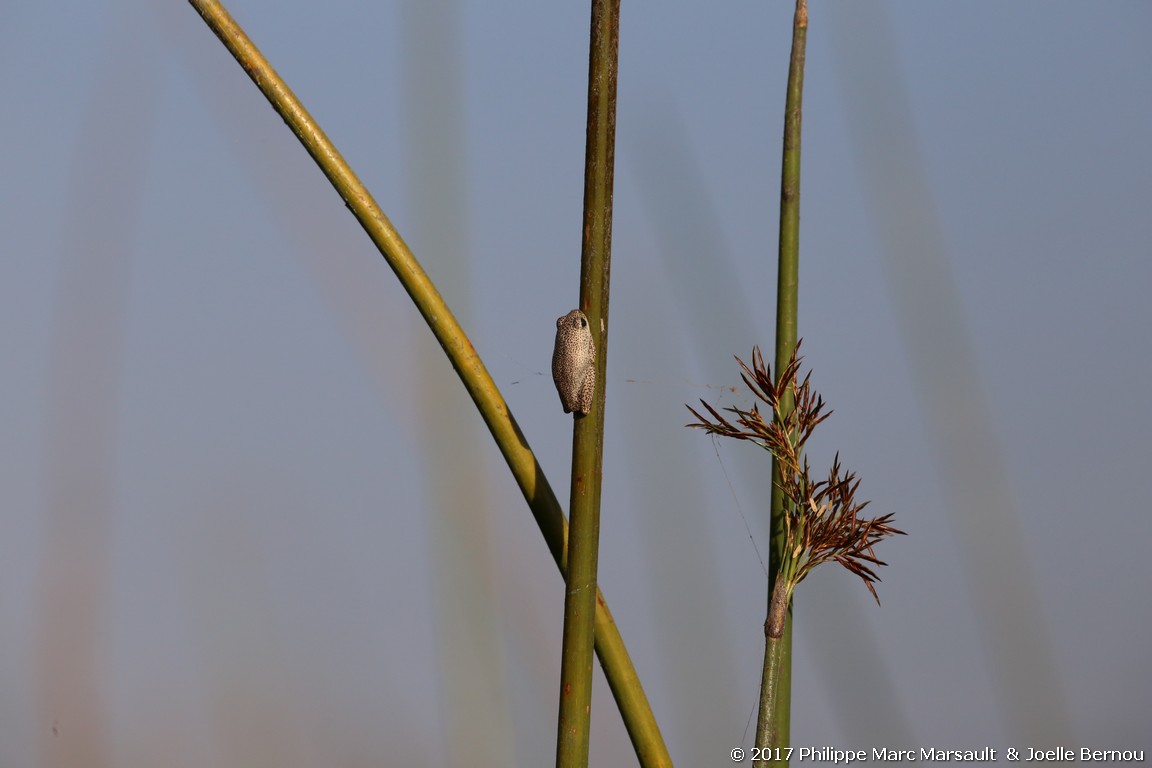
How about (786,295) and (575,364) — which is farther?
(786,295)

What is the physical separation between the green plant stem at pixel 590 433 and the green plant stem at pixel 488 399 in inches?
1.5

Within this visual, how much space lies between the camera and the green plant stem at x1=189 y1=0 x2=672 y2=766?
514 mm

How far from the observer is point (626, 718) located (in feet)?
1.71

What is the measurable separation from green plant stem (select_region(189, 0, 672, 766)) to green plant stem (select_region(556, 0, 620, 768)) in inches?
1.5

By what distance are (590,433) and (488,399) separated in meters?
0.06

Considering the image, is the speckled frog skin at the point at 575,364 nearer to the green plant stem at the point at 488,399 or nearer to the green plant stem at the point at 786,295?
the green plant stem at the point at 488,399

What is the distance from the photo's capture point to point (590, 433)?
483mm

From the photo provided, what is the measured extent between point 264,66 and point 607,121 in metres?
0.17

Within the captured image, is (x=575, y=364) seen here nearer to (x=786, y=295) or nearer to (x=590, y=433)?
(x=590, y=433)

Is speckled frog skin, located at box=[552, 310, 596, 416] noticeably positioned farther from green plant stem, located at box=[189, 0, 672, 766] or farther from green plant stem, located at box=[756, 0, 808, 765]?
green plant stem, located at box=[756, 0, 808, 765]

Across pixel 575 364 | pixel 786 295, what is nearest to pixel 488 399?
pixel 575 364

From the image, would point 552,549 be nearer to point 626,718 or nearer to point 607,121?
point 626,718

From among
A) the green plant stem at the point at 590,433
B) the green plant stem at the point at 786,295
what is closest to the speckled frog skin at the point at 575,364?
the green plant stem at the point at 590,433

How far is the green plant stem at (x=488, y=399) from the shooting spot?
51cm
